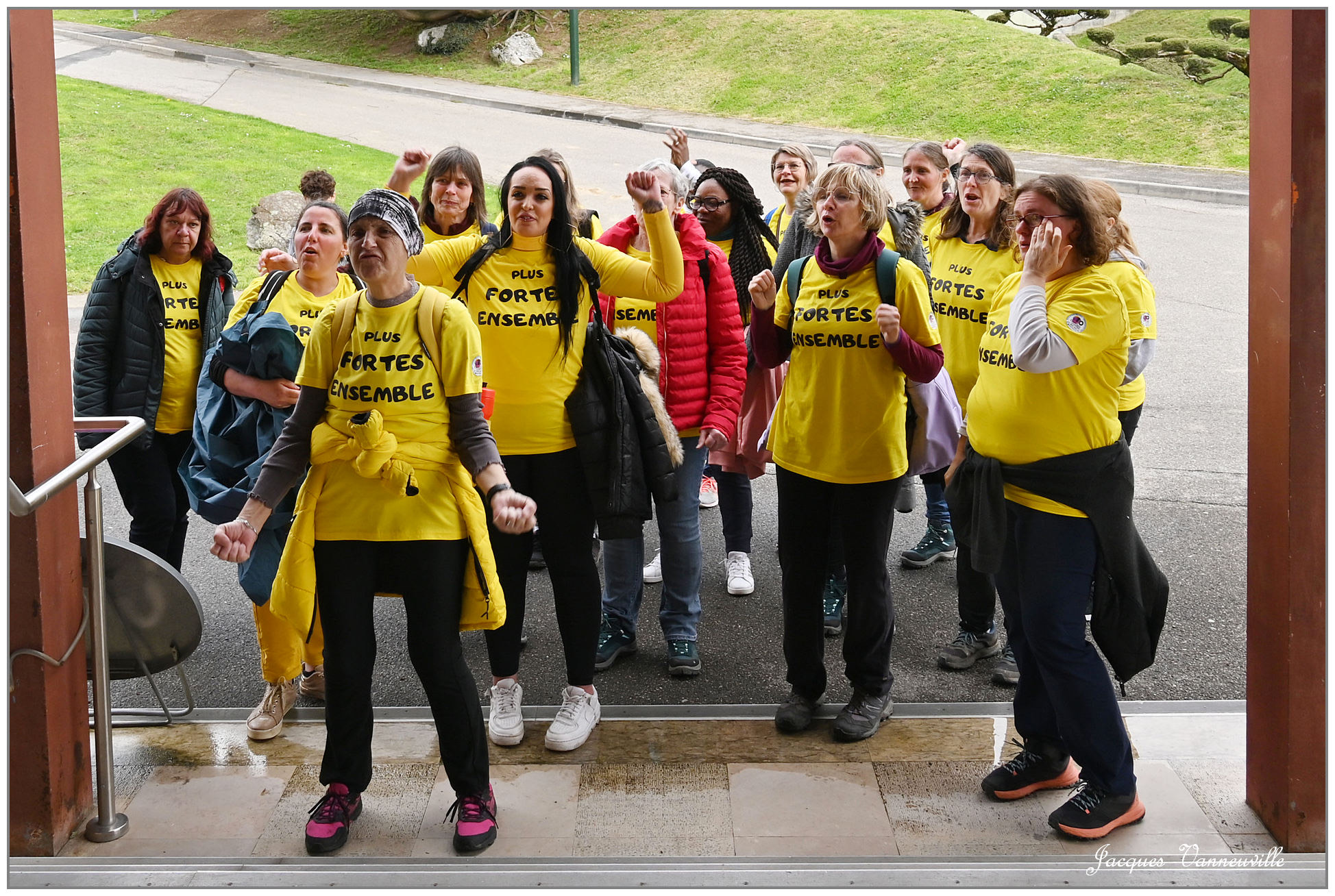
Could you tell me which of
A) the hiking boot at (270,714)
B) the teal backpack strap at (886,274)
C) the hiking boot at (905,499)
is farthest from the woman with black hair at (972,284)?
the hiking boot at (270,714)

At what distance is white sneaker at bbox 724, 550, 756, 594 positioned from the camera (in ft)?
Answer: 19.5

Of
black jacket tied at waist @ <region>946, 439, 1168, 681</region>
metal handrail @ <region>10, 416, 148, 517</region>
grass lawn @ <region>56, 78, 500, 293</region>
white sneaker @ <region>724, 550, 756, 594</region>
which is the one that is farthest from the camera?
grass lawn @ <region>56, 78, 500, 293</region>

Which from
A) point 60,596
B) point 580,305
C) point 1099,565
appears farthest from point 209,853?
point 1099,565

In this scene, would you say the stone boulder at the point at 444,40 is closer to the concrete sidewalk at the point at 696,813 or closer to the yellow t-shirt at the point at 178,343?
the yellow t-shirt at the point at 178,343

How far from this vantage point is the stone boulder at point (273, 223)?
13.6 meters

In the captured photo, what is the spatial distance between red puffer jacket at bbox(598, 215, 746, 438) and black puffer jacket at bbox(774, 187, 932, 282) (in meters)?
0.25

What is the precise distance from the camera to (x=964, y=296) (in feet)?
16.6

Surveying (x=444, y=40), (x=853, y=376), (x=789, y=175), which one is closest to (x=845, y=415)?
(x=853, y=376)

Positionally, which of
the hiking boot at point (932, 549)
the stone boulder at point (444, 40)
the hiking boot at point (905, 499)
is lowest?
the hiking boot at point (932, 549)

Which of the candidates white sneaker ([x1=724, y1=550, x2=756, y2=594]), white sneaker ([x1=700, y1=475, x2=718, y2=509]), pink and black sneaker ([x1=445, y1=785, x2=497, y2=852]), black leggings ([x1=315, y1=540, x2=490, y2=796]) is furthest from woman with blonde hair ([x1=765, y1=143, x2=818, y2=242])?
pink and black sneaker ([x1=445, y1=785, x2=497, y2=852])

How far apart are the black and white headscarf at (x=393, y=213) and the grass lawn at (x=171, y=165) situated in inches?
430

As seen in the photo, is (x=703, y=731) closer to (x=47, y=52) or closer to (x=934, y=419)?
(x=934, y=419)

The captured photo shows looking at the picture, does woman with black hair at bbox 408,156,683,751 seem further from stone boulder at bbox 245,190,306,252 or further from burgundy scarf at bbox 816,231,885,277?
stone boulder at bbox 245,190,306,252

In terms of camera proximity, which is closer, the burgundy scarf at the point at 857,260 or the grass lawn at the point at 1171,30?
the burgundy scarf at the point at 857,260
